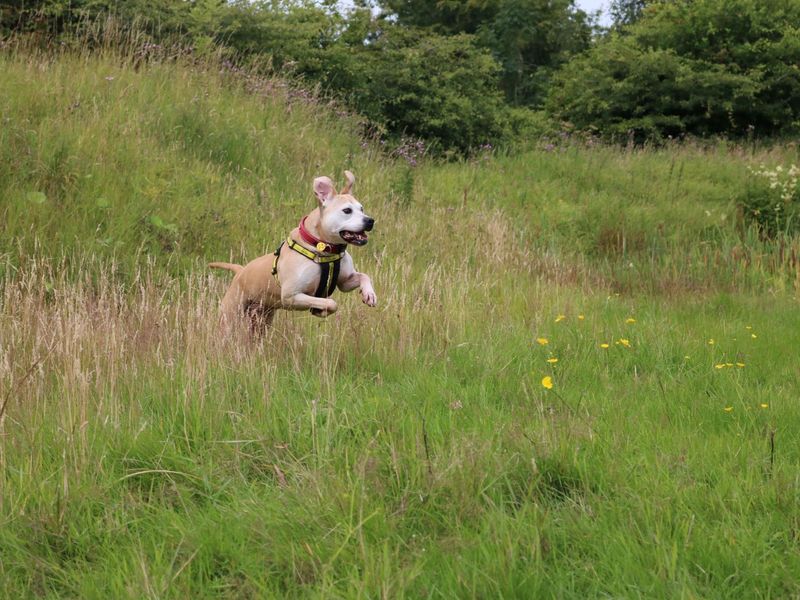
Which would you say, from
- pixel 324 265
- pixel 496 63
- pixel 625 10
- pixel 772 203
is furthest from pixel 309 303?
pixel 625 10

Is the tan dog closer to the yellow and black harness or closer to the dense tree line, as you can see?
the yellow and black harness

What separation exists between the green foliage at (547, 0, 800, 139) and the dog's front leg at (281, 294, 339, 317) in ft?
49.9

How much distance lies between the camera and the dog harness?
4.34 m

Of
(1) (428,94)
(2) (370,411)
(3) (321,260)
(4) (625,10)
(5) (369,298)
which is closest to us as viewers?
(2) (370,411)

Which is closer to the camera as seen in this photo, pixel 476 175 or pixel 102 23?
pixel 102 23

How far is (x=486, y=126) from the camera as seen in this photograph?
1548 cm

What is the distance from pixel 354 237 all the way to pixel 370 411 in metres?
1.08

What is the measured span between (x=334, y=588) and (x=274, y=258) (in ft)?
8.97

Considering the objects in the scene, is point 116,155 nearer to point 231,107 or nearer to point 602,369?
point 231,107

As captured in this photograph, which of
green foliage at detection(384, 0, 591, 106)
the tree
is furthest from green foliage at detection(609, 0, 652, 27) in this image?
green foliage at detection(384, 0, 591, 106)

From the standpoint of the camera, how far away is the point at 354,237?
423 centimetres

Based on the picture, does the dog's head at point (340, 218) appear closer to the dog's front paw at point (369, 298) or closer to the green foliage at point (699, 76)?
the dog's front paw at point (369, 298)

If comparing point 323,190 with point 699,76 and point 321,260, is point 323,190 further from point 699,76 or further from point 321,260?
point 699,76

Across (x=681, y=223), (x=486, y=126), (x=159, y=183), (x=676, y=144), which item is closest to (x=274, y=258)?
(x=159, y=183)
